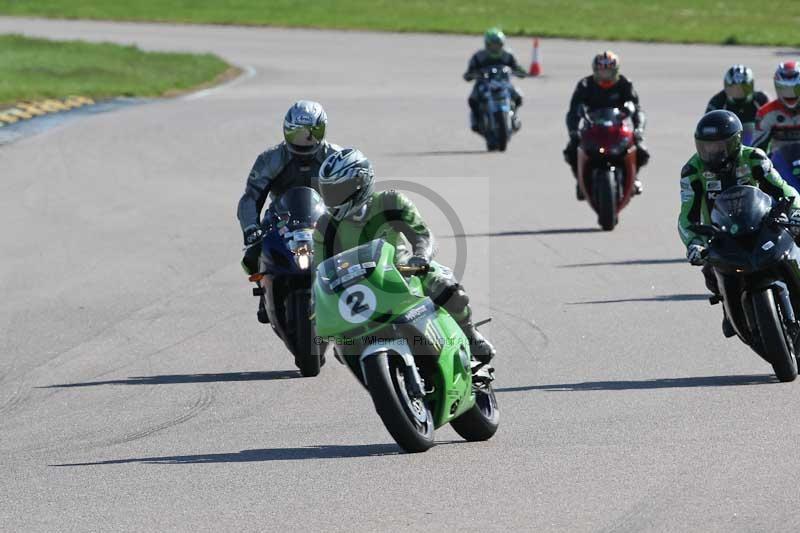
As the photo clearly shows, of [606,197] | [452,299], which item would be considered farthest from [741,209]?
[606,197]

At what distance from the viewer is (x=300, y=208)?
37.7 ft

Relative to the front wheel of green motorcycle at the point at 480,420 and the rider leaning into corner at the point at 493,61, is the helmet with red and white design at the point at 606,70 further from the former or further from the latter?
the front wheel of green motorcycle at the point at 480,420

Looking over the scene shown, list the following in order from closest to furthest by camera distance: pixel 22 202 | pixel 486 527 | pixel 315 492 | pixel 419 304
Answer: pixel 486 527, pixel 315 492, pixel 419 304, pixel 22 202

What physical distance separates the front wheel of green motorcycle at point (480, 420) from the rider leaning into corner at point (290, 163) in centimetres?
314

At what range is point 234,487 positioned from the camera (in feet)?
26.3

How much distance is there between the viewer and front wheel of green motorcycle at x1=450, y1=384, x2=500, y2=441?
8.87 metres

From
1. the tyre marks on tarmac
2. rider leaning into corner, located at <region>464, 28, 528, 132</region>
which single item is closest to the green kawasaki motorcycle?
the tyre marks on tarmac

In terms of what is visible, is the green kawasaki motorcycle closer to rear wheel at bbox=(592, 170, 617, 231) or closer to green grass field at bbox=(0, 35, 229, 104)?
rear wheel at bbox=(592, 170, 617, 231)

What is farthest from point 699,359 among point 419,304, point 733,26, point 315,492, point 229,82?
point 733,26

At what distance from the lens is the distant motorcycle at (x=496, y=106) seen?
25359mm

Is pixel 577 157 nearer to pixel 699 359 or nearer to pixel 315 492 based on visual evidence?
pixel 699 359

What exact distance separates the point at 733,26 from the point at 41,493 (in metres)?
42.1

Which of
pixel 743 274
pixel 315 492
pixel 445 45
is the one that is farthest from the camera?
pixel 445 45

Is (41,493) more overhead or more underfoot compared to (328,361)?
more overhead
